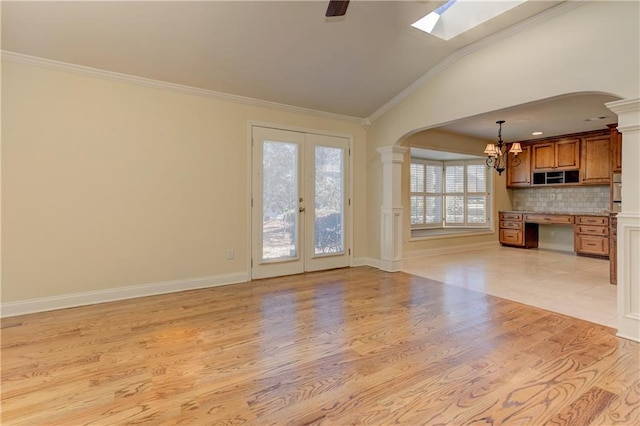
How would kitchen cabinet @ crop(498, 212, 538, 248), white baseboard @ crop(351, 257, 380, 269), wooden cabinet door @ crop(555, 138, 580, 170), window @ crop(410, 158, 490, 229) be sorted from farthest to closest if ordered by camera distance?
window @ crop(410, 158, 490, 229) < kitchen cabinet @ crop(498, 212, 538, 248) < wooden cabinet door @ crop(555, 138, 580, 170) < white baseboard @ crop(351, 257, 380, 269)

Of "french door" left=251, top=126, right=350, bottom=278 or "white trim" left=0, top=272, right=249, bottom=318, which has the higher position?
"french door" left=251, top=126, right=350, bottom=278

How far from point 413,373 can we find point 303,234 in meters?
3.00

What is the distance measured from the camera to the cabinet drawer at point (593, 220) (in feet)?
19.3

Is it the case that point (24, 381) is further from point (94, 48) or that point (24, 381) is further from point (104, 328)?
point (94, 48)

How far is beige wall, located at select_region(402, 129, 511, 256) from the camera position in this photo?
6137 millimetres

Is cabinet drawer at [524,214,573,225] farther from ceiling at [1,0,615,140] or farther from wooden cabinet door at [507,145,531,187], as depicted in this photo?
ceiling at [1,0,615,140]

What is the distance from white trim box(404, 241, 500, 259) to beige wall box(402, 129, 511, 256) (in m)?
0.03

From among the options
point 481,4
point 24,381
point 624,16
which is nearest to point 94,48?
point 24,381

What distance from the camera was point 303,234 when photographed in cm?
484

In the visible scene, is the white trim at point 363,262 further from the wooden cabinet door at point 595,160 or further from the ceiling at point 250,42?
the wooden cabinet door at point 595,160

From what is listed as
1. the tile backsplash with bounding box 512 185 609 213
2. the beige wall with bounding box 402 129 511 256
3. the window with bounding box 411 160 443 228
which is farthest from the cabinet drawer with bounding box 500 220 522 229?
the window with bounding box 411 160 443 228

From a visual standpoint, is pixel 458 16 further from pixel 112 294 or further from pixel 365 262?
pixel 112 294

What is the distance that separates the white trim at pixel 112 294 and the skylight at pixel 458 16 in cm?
376

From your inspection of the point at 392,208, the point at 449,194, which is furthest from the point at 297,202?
the point at 449,194
